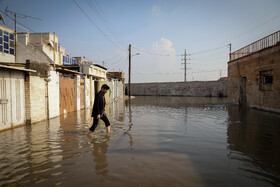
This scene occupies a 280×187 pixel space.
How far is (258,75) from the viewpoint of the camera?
14.7 m

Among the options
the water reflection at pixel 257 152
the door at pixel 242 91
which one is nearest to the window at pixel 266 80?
the door at pixel 242 91

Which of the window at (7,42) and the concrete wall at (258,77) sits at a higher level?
the window at (7,42)

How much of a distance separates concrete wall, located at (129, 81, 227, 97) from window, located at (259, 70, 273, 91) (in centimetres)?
2242

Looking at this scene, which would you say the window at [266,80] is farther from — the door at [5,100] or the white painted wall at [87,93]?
the door at [5,100]

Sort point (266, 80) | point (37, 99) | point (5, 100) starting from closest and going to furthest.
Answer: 1. point (5, 100)
2. point (37, 99)
3. point (266, 80)

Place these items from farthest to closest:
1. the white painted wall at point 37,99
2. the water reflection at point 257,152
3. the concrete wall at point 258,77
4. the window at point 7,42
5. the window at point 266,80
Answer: the window at point 7,42
the window at point 266,80
the concrete wall at point 258,77
the white painted wall at point 37,99
the water reflection at point 257,152

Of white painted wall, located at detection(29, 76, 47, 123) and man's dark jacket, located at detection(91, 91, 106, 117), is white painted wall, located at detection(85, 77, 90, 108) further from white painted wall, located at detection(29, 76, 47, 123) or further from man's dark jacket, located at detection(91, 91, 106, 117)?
man's dark jacket, located at detection(91, 91, 106, 117)

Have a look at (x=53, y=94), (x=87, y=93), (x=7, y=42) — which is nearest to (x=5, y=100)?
(x=53, y=94)

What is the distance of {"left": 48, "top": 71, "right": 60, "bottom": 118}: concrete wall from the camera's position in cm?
1005

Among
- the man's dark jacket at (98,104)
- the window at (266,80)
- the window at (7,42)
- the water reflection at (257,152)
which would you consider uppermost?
the window at (7,42)

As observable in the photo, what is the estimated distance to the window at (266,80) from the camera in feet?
43.4

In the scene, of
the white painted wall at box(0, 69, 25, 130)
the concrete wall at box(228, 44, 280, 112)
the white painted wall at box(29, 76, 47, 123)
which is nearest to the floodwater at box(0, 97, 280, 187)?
the white painted wall at box(0, 69, 25, 130)

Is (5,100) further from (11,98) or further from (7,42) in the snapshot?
(7,42)

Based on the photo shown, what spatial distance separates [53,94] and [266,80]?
14350 mm
